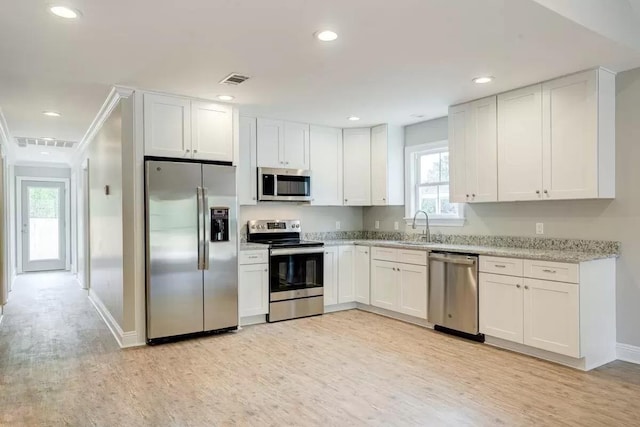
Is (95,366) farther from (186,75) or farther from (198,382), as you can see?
(186,75)

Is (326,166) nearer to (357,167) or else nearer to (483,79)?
(357,167)

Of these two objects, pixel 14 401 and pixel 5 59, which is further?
pixel 5 59

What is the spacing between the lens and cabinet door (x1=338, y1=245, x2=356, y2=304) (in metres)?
5.40

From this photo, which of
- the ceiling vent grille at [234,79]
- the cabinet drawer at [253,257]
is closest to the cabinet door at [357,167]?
the cabinet drawer at [253,257]

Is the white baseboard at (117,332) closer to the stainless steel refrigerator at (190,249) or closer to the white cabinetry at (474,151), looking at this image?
the stainless steel refrigerator at (190,249)

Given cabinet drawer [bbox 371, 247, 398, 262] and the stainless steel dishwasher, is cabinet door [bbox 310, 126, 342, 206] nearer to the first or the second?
cabinet drawer [bbox 371, 247, 398, 262]

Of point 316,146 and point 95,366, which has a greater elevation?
point 316,146

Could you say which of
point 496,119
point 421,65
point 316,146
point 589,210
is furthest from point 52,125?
point 589,210

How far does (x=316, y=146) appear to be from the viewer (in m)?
5.61

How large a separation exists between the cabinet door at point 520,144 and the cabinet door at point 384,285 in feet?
4.99

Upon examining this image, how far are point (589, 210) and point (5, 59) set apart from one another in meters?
4.94

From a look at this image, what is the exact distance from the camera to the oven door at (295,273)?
490 cm

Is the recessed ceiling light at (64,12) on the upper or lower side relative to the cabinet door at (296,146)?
upper

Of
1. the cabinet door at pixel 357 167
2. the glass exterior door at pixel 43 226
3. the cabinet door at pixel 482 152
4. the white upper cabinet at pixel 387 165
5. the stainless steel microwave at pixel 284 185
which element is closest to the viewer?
the cabinet door at pixel 482 152
